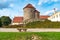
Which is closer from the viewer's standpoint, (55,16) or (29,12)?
(29,12)

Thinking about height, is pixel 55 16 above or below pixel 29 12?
below

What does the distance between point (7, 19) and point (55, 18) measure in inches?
1247

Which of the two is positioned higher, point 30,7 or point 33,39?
point 30,7

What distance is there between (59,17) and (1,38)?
60.1 m

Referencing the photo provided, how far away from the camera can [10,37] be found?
2347 centimetres

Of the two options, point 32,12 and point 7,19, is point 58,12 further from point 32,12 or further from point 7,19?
point 7,19

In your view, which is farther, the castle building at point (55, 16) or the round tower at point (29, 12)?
the castle building at point (55, 16)

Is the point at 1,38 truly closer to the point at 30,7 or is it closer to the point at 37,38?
the point at 37,38

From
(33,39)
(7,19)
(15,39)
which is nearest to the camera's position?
(33,39)

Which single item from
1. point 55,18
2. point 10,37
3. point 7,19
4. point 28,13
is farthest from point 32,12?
point 10,37

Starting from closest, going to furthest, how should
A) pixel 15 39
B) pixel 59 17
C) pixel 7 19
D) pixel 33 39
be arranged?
pixel 33 39 < pixel 15 39 < pixel 59 17 < pixel 7 19

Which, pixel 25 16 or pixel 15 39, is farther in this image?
pixel 25 16

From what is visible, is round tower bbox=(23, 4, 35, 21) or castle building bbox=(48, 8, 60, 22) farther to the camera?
castle building bbox=(48, 8, 60, 22)

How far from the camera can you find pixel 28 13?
8175cm
